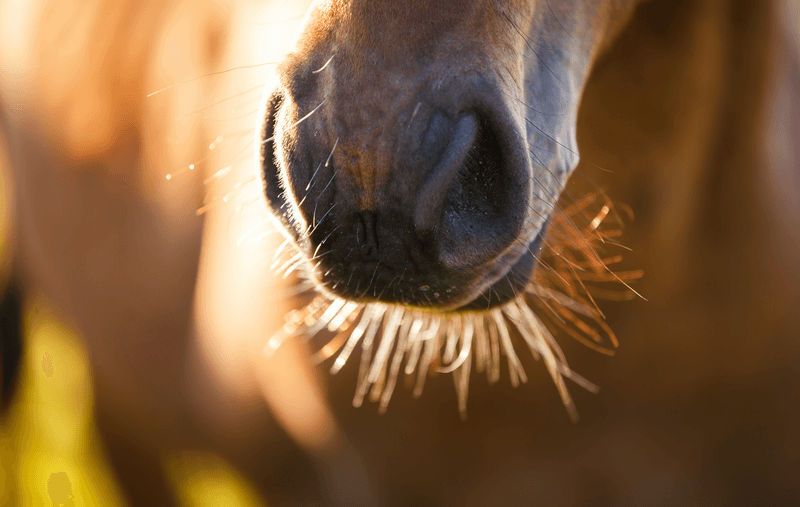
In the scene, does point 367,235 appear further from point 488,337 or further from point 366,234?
point 488,337

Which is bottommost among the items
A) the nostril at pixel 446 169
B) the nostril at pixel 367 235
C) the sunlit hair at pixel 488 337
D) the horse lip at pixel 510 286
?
the sunlit hair at pixel 488 337

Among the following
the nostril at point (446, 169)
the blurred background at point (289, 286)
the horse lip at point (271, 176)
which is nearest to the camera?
the nostril at point (446, 169)

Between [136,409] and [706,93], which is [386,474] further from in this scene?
Answer: [706,93]

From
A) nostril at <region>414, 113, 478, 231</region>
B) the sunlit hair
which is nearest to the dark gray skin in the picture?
nostril at <region>414, 113, 478, 231</region>

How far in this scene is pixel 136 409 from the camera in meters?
2.13

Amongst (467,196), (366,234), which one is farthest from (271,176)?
(467,196)

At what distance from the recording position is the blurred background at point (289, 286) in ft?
4.11

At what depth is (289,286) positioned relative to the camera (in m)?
1.52

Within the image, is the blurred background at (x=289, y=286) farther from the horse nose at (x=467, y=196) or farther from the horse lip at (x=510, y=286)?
the horse lip at (x=510, y=286)

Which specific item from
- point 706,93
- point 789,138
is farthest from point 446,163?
point 789,138

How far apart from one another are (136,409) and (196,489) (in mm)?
386

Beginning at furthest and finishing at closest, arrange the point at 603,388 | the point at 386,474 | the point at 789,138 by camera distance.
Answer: the point at 386,474 → the point at 603,388 → the point at 789,138

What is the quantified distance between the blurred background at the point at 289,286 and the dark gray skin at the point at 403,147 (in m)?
0.18

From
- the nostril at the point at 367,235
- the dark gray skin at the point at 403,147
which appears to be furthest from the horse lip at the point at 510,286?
the nostril at the point at 367,235
